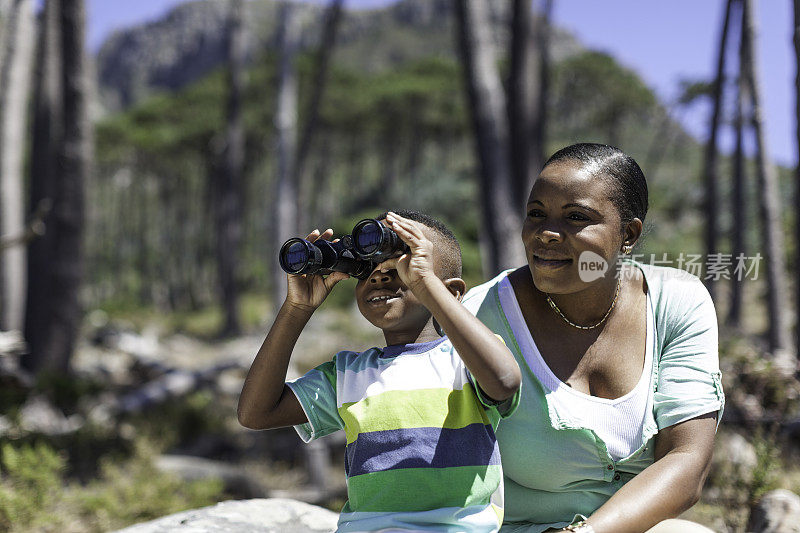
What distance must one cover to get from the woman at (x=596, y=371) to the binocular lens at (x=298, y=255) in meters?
0.56

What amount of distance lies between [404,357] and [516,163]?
391 cm

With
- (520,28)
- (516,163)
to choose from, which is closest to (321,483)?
(516,163)

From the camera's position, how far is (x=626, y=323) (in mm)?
2152

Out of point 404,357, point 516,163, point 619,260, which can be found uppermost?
point 516,163

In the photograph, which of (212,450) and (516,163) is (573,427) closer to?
(516,163)

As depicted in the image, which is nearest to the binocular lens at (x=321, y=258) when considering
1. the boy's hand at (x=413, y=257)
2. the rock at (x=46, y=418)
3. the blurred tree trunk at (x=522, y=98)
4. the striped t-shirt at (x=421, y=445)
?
the boy's hand at (x=413, y=257)

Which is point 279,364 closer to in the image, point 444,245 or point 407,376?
point 407,376

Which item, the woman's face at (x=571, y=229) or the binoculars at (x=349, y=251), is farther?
the woman's face at (x=571, y=229)

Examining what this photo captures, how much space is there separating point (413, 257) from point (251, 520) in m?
1.22

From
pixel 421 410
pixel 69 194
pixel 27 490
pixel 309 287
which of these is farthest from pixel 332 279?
pixel 69 194

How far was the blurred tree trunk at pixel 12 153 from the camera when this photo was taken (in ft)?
24.8

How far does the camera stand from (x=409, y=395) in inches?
75.5

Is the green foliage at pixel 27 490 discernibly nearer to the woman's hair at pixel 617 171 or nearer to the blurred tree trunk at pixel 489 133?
the blurred tree trunk at pixel 489 133

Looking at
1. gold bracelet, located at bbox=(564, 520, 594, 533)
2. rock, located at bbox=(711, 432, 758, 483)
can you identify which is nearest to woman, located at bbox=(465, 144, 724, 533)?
gold bracelet, located at bbox=(564, 520, 594, 533)
